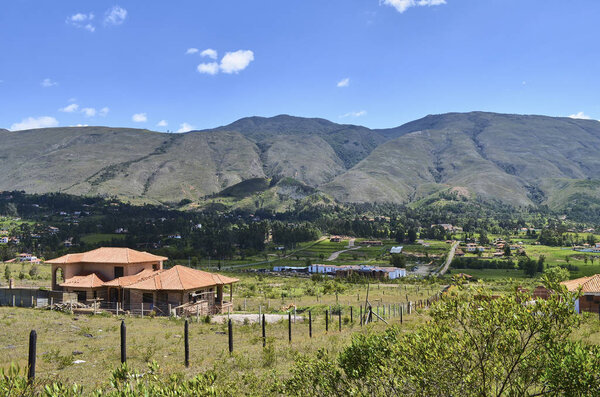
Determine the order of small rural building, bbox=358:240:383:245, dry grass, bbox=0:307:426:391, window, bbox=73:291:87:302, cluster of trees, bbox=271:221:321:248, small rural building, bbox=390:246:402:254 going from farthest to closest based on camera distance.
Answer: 1. small rural building, bbox=358:240:383:245
2. cluster of trees, bbox=271:221:321:248
3. small rural building, bbox=390:246:402:254
4. window, bbox=73:291:87:302
5. dry grass, bbox=0:307:426:391

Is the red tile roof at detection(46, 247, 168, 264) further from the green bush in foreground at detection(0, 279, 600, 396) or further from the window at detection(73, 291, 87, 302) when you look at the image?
the green bush in foreground at detection(0, 279, 600, 396)

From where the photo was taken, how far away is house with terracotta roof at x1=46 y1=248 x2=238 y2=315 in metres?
30.5

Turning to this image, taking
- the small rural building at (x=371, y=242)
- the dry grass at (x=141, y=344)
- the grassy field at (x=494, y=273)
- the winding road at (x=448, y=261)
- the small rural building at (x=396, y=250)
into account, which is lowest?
the grassy field at (x=494, y=273)

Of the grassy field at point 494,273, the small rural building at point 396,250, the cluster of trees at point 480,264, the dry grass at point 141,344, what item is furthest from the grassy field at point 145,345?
the small rural building at point 396,250

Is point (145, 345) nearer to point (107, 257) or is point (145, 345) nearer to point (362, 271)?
point (107, 257)

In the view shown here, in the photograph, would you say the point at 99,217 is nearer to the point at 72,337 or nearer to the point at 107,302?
the point at 107,302

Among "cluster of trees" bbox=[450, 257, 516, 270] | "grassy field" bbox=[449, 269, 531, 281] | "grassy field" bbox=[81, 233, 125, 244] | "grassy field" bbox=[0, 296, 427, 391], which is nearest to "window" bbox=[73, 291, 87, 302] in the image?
"grassy field" bbox=[0, 296, 427, 391]

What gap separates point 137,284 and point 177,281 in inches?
127

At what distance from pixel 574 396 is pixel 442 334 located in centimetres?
162

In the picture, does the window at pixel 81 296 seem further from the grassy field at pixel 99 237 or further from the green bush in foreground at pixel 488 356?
the grassy field at pixel 99 237

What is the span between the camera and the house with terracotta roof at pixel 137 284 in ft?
100

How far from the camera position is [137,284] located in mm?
31344

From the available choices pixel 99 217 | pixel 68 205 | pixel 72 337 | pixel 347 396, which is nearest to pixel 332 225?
pixel 99 217

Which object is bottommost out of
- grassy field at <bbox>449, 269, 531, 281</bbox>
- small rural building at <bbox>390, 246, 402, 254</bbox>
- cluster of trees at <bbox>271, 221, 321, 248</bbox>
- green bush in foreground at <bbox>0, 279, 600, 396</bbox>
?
grassy field at <bbox>449, 269, 531, 281</bbox>
